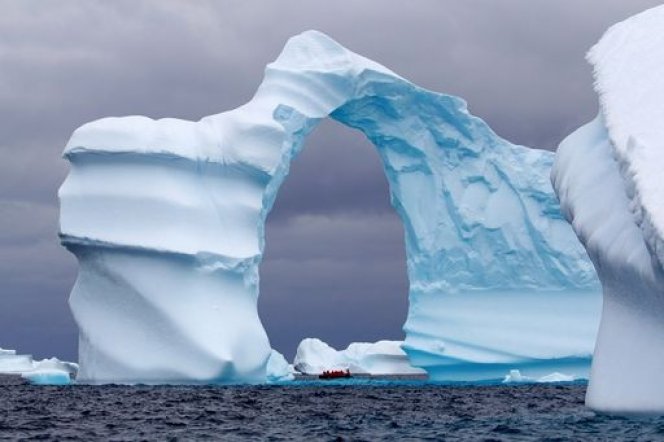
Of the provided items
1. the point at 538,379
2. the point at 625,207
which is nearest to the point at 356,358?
the point at 538,379

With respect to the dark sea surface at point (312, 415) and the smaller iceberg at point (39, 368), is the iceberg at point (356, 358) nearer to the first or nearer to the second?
the smaller iceberg at point (39, 368)

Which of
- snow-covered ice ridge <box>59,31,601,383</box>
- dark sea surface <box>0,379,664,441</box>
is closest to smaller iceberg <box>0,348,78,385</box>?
dark sea surface <box>0,379,664,441</box>

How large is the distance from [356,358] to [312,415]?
76.0 feet

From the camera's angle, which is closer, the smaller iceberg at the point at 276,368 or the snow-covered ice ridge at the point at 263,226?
the snow-covered ice ridge at the point at 263,226

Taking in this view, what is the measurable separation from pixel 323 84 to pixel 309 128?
974 mm

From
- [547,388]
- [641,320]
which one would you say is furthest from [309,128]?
[641,320]

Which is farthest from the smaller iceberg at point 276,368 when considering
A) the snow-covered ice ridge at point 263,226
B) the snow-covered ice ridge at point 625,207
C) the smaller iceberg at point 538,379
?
the snow-covered ice ridge at point 625,207

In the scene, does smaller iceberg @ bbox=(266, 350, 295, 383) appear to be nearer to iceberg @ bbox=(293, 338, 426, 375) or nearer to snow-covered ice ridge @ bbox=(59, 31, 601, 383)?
snow-covered ice ridge @ bbox=(59, 31, 601, 383)

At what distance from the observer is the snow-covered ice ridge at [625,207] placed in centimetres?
1069

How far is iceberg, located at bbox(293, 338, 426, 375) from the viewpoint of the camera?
38.8 meters

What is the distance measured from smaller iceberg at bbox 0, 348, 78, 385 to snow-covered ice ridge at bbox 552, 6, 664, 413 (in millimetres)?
16085

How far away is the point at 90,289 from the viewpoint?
21.8 metres

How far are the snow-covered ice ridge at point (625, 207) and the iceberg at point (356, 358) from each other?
25949mm

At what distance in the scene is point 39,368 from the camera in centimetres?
3516
